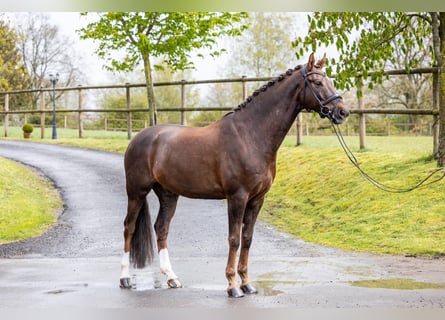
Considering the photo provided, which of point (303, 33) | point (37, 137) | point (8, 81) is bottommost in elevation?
point (37, 137)

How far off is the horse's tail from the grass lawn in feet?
6.31

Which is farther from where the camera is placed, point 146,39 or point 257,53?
point 257,53

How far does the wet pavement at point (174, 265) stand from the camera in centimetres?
407

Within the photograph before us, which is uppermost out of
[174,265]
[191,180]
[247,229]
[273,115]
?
[273,115]

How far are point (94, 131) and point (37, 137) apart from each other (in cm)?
61

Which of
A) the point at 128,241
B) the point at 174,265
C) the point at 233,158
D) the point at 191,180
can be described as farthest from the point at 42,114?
the point at 233,158

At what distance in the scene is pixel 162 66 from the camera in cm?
724

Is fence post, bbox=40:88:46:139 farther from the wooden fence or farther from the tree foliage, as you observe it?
the tree foliage

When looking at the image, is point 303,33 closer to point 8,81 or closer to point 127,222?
point 8,81

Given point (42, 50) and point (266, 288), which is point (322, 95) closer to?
point (266, 288)

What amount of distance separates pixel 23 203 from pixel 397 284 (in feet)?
11.8

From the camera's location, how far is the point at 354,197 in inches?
258

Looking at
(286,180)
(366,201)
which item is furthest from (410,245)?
(286,180)

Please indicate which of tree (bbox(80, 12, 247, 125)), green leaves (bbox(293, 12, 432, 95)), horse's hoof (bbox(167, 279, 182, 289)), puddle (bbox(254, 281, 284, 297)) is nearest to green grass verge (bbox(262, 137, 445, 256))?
green leaves (bbox(293, 12, 432, 95))
